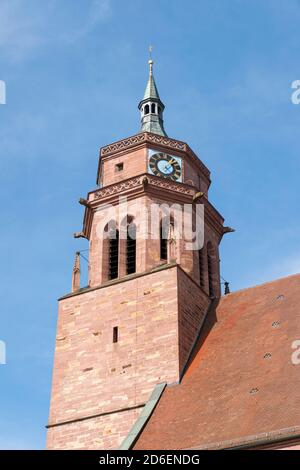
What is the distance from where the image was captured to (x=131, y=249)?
73.5 ft

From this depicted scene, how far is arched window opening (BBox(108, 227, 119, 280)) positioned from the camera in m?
22.2

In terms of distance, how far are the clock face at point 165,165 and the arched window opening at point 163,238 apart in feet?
5.48

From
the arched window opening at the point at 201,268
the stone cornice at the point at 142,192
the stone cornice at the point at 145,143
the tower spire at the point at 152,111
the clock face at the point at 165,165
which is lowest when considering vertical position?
the arched window opening at the point at 201,268

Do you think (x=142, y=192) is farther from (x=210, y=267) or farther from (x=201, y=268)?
(x=210, y=267)

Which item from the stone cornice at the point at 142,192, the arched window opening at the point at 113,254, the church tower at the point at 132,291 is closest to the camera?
the church tower at the point at 132,291

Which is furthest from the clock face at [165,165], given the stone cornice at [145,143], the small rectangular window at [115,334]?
the small rectangular window at [115,334]

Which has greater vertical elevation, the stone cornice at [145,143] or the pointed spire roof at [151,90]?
the pointed spire roof at [151,90]

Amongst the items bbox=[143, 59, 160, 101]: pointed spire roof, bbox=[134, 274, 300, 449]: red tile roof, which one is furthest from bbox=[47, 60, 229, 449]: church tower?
bbox=[143, 59, 160, 101]: pointed spire roof

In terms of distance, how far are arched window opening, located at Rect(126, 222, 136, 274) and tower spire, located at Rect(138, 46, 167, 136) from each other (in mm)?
4460

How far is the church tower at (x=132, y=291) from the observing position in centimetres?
1906

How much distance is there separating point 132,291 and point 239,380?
4.01 m

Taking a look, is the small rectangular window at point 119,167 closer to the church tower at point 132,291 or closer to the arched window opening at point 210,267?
the church tower at point 132,291

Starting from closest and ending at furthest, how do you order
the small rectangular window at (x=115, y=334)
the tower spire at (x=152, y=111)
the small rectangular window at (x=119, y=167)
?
the small rectangular window at (x=115, y=334)
the small rectangular window at (x=119, y=167)
the tower spire at (x=152, y=111)

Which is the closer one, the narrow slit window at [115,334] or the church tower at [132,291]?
the church tower at [132,291]
